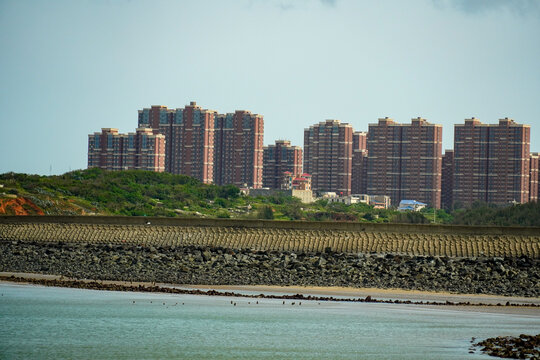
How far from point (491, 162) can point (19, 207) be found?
11586 cm

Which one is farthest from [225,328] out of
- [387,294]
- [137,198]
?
[137,198]

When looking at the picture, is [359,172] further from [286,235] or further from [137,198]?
[286,235]

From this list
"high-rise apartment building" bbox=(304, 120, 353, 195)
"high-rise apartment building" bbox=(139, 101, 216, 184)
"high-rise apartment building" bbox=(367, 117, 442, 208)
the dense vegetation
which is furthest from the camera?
"high-rise apartment building" bbox=(304, 120, 353, 195)

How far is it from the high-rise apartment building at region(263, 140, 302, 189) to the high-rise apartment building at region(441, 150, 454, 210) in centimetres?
3165

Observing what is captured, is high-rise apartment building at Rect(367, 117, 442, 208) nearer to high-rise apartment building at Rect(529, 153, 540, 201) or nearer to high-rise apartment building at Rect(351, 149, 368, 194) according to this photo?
high-rise apartment building at Rect(351, 149, 368, 194)

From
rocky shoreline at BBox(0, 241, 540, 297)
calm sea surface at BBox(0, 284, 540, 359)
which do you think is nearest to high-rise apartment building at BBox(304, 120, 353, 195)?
rocky shoreline at BBox(0, 241, 540, 297)

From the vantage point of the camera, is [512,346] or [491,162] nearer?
[512,346]

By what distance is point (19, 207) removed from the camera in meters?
58.2

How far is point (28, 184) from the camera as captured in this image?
69625mm

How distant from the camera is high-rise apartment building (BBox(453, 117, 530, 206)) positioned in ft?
509

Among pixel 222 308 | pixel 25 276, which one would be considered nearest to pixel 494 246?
pixel 222 308

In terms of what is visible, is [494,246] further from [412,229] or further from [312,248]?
[312,248]

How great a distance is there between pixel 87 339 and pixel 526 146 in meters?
146

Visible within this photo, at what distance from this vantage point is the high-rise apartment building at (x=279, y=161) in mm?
187750
